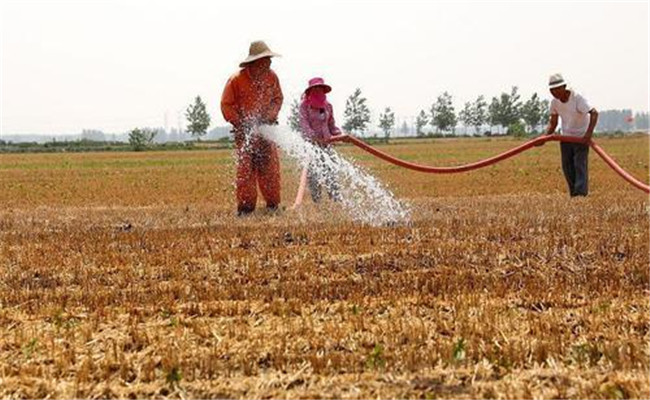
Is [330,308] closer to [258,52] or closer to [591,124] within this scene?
[258,52]

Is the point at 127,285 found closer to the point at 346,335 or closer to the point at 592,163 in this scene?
the point at 346,335

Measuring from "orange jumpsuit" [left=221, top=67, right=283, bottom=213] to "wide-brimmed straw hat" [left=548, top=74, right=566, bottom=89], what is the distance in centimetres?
335

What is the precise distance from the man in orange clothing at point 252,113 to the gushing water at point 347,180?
17cm

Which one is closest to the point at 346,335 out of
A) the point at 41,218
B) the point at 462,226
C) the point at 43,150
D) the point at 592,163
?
the point at 462,226

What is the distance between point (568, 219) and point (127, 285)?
4.33 metres

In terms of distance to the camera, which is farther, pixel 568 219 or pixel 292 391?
pixel 568 219

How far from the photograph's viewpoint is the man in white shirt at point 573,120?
9891 millimetres

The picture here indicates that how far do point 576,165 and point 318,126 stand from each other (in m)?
3.24

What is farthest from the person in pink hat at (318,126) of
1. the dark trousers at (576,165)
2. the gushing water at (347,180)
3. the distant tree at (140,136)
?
the distant tree at (140,136)

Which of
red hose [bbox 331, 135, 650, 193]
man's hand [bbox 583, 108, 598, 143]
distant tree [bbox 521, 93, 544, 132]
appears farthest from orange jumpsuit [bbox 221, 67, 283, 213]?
distant tree [bbox 521, 93, 544, 132]

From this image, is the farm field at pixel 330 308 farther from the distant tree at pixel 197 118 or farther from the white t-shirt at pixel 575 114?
the distant tree at pixel 197 118

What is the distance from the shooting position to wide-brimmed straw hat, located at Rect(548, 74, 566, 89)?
32.3ft

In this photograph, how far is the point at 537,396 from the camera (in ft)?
10.3

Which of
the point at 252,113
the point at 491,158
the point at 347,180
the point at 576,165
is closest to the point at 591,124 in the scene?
the point at 576,165
